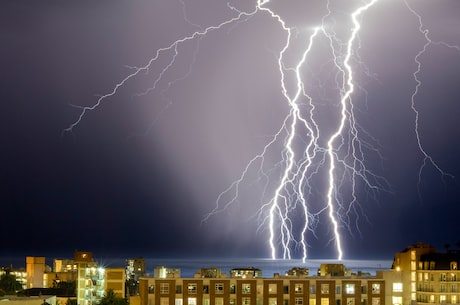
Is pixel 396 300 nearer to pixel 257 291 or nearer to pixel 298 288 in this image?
pixel 298 288

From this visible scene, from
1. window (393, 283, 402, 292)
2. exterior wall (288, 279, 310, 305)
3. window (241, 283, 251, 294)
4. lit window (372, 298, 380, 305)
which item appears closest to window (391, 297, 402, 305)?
window (393, 283, 402, 292)

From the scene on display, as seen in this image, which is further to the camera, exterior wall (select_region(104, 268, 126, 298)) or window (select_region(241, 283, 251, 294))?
exterior wall (select_region(104, 268, 126, 298))

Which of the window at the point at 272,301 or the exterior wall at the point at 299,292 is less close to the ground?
the exterior wall at the point at 299,292

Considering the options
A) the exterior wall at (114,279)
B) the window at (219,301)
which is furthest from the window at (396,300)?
the exterior wall at (114,279)

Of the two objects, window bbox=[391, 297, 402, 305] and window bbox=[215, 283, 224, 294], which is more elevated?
window bbox=[215, 283, 224, 294]

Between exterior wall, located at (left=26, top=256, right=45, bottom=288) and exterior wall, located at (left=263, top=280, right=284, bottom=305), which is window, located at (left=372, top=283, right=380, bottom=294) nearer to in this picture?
exterior wall, located at (left=263, top=280, right=284, bottom=305)

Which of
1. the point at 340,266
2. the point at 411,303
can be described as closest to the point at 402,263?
the point at 340,266

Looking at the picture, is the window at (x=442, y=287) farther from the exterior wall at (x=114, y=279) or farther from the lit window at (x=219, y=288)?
the lit window at (x=219, y=288)

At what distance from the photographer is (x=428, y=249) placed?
63031 mm

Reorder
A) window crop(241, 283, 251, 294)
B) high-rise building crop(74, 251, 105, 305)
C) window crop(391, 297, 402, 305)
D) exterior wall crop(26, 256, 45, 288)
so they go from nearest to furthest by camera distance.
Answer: window crop(241, 283, 251, 294), window crop(391, 297, 402, 305), high-rise building crop(74, 251, 105, 305), exterior wall crop(26, 256, 45, 288)

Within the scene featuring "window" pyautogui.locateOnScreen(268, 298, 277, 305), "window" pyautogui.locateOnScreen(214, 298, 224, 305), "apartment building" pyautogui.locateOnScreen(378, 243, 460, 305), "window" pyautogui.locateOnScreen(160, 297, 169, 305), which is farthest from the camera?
"apartment building" pyautogui.locateOnScreen(378, 243, 460, 305)

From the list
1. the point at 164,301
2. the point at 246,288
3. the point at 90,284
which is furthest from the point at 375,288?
the point at 90,284

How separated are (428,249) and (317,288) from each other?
19961 millimetres

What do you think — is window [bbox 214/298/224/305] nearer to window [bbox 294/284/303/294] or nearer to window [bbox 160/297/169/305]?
window [bbox 160/297/169/305]
